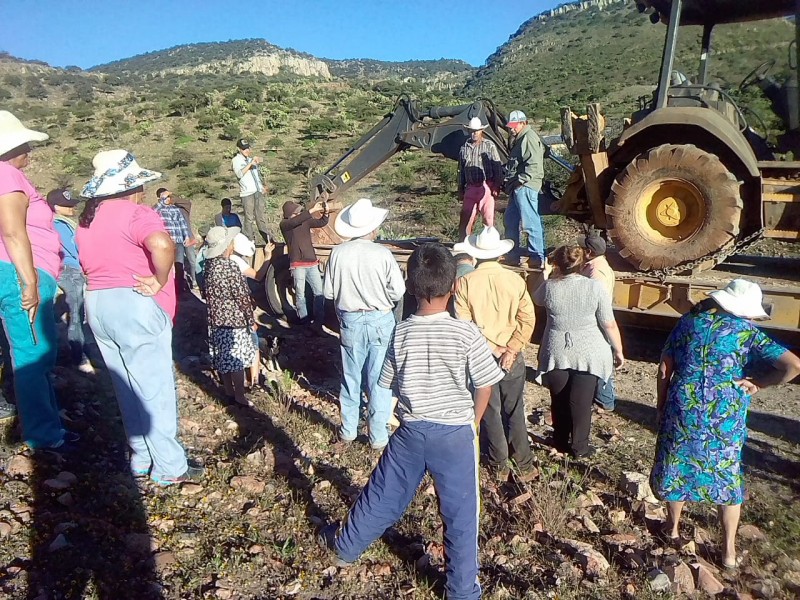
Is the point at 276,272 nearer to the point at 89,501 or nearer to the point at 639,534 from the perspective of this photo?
the point at 89,501

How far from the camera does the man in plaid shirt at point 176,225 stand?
755cm

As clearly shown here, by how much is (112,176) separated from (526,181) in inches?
171

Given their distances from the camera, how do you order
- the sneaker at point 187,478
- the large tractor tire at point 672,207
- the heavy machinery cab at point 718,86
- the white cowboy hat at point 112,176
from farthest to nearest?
the heavy machinery cab at point 718,86 → the large tractor tire at point 672,207 → the sneaker at point 187,478 → the white cowboy hat at point 112,176

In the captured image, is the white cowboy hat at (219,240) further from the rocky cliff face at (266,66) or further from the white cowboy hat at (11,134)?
the rocky cliff face at (266,66)

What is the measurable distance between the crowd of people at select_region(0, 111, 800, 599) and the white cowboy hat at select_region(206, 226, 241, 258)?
2cm

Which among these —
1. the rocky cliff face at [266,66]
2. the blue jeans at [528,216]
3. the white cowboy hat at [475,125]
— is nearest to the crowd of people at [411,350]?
the blue jeans at [528,216]

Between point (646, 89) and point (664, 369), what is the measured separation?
3076 cm

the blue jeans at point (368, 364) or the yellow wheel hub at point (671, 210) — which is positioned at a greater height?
the yellow wheel hub at point (671, 210)

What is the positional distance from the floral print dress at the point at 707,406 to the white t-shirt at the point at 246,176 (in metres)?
Answer: 8.36

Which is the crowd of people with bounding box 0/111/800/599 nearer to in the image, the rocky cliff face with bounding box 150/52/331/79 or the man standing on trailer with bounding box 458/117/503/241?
the man standing on trailer with bounding box 458/117/503/241

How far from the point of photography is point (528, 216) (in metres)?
6.49

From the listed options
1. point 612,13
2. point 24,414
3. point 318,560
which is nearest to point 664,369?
point 318,560

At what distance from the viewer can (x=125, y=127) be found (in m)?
23.0

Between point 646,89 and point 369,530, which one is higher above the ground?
point 646,89
